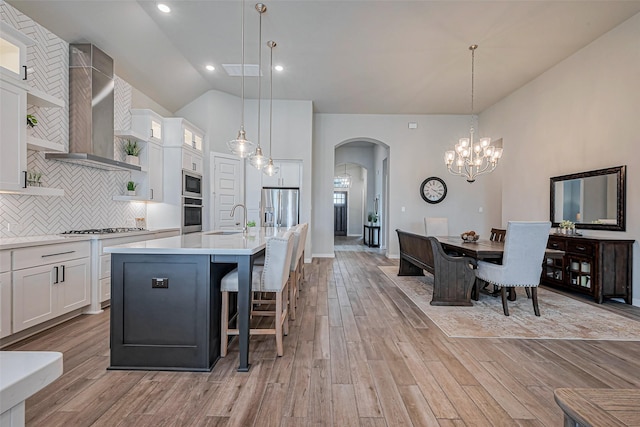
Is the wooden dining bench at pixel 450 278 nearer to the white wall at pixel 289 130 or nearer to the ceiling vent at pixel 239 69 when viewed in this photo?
the white wall at pixel 289 130

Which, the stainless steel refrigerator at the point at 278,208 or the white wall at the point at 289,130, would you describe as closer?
the stainless steel refrigerator at the point at 278,208

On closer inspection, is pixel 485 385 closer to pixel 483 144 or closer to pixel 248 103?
pixel 483 144

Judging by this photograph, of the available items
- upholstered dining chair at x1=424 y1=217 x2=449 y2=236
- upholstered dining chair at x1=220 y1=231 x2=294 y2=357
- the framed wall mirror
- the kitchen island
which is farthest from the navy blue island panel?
the framed wall mirror

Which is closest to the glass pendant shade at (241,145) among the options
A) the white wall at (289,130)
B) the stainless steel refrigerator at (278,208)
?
the stainless steel refrigerator at (278,208)

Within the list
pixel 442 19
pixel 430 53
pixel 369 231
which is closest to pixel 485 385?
pixel 442 19

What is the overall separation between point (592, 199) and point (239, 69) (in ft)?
18.6

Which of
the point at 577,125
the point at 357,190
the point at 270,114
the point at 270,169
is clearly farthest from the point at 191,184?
the point at 357,190

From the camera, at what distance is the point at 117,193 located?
4391 mm

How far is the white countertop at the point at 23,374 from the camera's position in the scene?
460 millimetres

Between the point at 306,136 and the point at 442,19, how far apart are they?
3.46 m

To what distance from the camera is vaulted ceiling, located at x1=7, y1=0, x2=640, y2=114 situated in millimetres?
3598

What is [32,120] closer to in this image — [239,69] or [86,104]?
[86,104]

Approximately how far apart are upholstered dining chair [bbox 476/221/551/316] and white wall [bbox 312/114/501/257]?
4145mm

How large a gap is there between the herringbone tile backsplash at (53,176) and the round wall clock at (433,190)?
6.17 m
